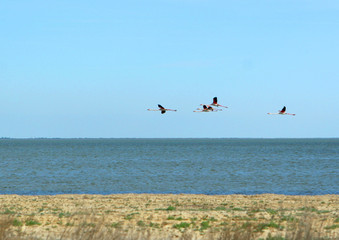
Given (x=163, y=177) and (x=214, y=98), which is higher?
(x=214, y=98)

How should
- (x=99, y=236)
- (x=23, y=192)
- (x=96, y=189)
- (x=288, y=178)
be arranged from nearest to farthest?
1. (x=99, y=236)
2. (x=23, y=192)
3. (x=96, y=189)
4. (x=288, y=178)

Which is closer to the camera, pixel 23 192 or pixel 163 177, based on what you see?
pixel 23 192

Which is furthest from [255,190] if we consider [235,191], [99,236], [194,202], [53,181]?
[99,236]

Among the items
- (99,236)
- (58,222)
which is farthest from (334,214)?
(99,236)

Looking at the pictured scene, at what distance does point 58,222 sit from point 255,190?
27547 millimetres

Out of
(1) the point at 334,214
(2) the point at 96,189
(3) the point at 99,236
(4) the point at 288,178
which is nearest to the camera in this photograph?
(3) the point at 99,236

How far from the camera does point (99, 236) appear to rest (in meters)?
10.3

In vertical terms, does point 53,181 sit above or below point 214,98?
below

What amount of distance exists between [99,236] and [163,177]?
156ft

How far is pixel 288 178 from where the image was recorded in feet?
185

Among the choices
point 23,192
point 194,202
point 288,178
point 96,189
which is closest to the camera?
point 194,202

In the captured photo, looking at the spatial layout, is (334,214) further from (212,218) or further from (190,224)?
(190,224)

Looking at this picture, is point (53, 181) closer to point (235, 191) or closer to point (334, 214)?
point (235, 191)

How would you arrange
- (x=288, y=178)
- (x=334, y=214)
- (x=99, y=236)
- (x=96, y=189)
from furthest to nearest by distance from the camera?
(x=288, y=178) < (x=96, y=189) < (x=334, y=214) < (x=99, y=236)
